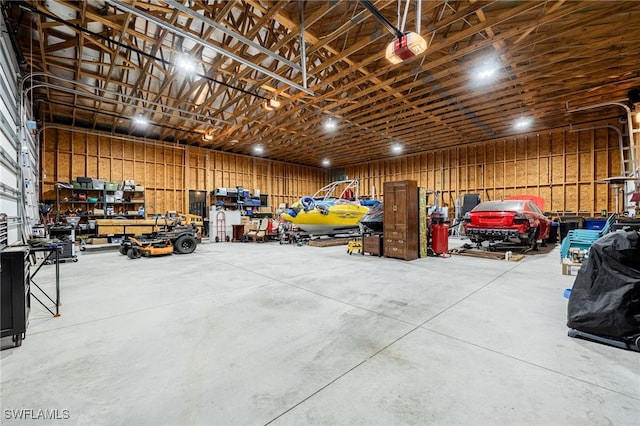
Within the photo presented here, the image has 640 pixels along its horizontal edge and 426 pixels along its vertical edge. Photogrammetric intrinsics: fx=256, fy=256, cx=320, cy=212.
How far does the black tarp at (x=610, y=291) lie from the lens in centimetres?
212

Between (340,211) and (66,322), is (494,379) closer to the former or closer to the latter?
(66,322)

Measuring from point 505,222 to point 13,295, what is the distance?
878 centimetres

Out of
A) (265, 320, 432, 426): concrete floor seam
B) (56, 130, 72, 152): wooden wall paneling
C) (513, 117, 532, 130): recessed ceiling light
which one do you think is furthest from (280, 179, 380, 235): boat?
(56, 130, 72, 152): wooden wall paneling

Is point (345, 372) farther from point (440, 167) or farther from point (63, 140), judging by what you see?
point (440, 167)

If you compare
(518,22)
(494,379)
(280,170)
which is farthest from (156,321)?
(280,170)

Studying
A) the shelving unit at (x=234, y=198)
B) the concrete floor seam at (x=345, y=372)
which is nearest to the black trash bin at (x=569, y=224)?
the concrete floor seam at (x=345, y=372)

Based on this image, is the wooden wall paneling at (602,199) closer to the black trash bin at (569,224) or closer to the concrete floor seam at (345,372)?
the black trash bin at (569,224)

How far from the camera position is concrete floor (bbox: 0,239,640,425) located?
1.47 metres

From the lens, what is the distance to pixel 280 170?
19.1 meters

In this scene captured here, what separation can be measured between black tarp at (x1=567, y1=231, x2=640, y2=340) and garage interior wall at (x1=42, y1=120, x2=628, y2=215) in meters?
13.1

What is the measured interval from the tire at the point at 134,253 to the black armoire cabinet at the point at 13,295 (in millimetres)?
5178

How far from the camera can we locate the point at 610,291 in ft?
7.25

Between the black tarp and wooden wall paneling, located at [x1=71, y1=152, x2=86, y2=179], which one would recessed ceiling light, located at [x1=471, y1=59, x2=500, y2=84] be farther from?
wooden wall paneling, located at [x1=71, y1=152, x2=86, y2=179]

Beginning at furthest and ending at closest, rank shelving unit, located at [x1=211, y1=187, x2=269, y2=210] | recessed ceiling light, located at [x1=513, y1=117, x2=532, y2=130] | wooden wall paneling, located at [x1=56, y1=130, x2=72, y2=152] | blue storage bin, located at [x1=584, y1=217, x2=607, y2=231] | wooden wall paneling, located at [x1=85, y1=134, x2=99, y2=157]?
shelving unit, located at [x1=211, y1=187, x2=269, y2=210] < wooden wall paneling, located at [x1=85, y1=134, x2=99, y2=157] < wooden wall paneling, located at [x1=56, y1=130, x2=72, y2=152] < recessed ceiling light, located at [x1=513, y1=117, x2=532, y2=130] < blue storage bin, located at [x1=584, y1=217, x2=607, y2=231]
